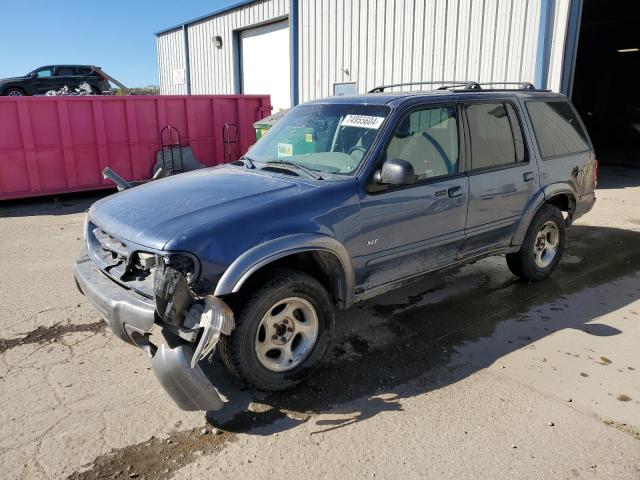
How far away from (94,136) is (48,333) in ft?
22.5

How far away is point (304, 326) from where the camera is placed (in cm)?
341

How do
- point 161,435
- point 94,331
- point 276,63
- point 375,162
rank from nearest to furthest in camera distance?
point 161,435, point 375,162, point 94,331, point 276,63

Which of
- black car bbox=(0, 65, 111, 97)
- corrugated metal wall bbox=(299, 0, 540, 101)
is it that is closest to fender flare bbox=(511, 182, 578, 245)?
corrugated metal wall bbox=(299, 0, 540, 101)

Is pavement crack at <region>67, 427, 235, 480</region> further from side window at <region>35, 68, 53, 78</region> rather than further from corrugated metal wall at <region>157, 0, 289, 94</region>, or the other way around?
side window at <region>35, 68, 53, 78</region>

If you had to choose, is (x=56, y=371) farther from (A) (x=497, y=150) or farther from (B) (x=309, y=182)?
(A) (x=497, y=150)

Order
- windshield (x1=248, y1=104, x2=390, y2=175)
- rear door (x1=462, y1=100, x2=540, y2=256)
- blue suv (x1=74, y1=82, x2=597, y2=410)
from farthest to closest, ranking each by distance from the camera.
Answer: rear door (x1=462, y1=100, x2=540, y2=256) < windshield (x1=248, y1=104, x2=390, y2=175) < blue suv (x1=74, y1=82, x2=597, y2=410)

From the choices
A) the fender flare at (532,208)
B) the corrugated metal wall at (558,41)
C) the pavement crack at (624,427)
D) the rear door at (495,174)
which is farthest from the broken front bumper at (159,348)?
the corrugated metal wall at (558,41)

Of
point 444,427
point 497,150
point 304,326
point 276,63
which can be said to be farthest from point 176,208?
point 276,63

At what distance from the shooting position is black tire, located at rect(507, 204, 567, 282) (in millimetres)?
5016

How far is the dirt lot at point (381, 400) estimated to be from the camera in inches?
106

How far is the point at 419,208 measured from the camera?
3871mm

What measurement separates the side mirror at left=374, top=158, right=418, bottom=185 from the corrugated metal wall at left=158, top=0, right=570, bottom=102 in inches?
305

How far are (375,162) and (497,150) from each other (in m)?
1.50

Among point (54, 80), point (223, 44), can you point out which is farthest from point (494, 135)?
point (54, 80)
